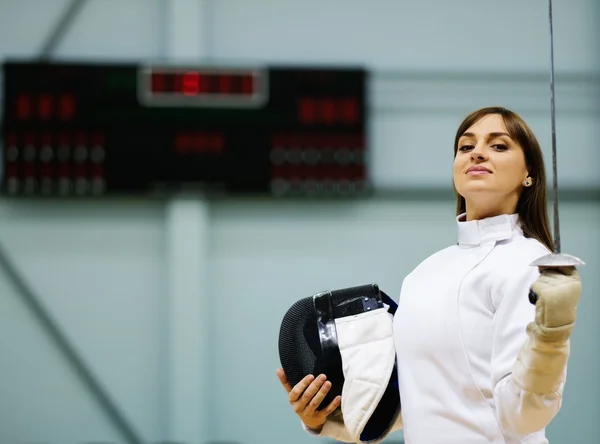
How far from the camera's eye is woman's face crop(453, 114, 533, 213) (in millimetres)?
1371

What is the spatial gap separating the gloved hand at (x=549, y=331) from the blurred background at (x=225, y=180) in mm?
2330

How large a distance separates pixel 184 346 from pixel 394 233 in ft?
3.62

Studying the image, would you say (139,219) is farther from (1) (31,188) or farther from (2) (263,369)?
(2) (263,369)

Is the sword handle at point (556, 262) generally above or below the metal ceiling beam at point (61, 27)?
below

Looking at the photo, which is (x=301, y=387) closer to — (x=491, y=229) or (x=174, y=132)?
(x=491, y=229)

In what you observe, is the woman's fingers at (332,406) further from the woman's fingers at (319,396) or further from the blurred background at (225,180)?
the blurred background at (225,180)

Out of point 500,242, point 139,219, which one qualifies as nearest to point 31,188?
point 139,219

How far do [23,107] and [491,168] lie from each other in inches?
102

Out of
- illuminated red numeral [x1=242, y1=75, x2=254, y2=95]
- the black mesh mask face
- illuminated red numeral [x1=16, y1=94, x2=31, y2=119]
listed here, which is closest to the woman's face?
the black mesh mask face

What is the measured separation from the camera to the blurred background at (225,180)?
11.1ft

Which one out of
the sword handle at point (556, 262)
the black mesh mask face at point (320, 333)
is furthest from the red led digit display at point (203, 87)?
the sword handle at point (556, 262)

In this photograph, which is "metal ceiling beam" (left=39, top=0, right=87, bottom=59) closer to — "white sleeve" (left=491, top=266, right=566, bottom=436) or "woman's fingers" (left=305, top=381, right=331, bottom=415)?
"woman's fingers" (left=305, top=381, right=331, bottom=415)

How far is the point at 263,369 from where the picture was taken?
3.53m

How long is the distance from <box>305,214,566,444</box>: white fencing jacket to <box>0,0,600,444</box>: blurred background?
2051mm
